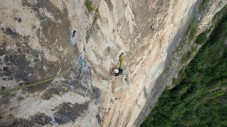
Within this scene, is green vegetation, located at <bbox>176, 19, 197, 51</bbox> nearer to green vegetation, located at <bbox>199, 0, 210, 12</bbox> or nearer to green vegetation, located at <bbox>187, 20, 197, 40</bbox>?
green vegetation, located at <bbox>187, 20, 197, 40</bbox>

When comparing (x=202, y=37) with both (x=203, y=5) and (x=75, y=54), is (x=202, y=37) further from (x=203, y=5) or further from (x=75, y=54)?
(x=75, y=54)

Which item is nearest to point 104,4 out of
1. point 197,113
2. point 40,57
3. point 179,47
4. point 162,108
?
point 40,57

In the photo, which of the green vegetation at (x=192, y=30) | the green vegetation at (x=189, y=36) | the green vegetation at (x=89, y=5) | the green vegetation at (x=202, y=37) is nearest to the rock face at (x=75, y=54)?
the green vegetation at (x=89, y=5)

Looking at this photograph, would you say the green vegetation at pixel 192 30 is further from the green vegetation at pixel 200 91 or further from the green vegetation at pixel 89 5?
the green vegetation at pixel 89 5

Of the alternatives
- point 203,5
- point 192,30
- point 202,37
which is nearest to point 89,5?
point 203,5

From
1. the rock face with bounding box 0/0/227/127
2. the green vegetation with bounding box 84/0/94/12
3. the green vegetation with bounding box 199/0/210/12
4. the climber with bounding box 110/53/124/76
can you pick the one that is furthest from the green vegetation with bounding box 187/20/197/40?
the green vegetation with bounding box 84/0/94/12

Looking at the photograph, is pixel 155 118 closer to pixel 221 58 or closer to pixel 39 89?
pixel 221 58
